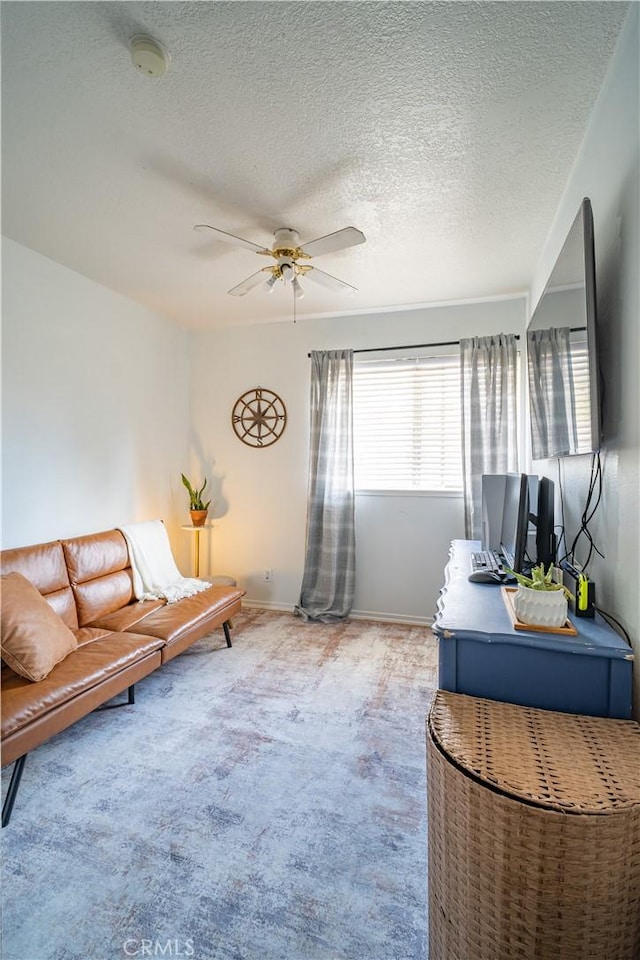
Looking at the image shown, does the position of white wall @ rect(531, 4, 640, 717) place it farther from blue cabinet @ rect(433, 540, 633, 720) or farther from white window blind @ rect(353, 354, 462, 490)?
white window blind @ rect(353, 354, 462, 490)

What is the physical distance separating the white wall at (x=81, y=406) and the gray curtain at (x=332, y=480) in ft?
4.54

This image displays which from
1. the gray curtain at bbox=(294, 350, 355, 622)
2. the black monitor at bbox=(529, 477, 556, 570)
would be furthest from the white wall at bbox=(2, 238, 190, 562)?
the black monitor at bbox=(529, 477, 556, 570)

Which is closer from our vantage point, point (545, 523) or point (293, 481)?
point (545, 523)

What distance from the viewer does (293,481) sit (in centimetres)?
412

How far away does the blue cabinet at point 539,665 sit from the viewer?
47.2 inches

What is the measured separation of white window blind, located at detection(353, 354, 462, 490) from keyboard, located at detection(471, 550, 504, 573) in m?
1.33

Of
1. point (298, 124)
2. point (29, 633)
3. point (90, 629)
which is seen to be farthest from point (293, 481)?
point (298, 124)

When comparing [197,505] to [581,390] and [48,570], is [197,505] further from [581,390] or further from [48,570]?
[581,390]

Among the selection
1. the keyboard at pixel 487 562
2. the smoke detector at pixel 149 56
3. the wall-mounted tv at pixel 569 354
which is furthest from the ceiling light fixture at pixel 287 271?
the keyboard at pixel 487 562

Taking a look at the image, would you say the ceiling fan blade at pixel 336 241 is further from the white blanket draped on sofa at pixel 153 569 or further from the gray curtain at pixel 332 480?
the white blanket draped on sofa at pixel 153 569

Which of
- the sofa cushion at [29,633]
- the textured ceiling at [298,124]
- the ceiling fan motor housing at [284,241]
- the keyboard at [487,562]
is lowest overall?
the sofa cushion at [29,633]

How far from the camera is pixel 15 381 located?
8.79 feet

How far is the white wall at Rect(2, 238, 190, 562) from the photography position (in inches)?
106

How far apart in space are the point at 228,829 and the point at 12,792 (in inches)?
32.8
